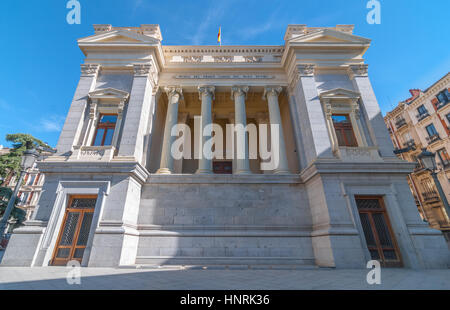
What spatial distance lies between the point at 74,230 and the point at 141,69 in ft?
34.3

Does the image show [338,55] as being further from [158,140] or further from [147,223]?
[147,223]

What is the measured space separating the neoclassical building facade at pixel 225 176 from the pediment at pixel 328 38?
0.08 metres

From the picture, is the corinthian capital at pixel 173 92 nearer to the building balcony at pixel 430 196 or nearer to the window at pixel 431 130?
the building balcony at pixel 430 196

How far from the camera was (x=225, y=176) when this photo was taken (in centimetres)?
1186

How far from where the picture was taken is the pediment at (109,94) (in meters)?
12.7

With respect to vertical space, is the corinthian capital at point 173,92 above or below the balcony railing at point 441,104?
below

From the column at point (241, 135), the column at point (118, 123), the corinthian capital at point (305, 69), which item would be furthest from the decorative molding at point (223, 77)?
the column at point (118, 123)

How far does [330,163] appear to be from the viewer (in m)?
10.4

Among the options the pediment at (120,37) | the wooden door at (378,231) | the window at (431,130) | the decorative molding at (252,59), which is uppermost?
the window at (431,130)

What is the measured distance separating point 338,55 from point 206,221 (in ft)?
48.2

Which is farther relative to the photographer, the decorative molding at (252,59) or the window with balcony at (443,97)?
the window with balcony at (443,97)

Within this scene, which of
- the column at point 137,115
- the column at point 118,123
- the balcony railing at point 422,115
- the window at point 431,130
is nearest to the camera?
the column at point 137,115

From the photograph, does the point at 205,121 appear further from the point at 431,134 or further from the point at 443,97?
the point at 443,97
